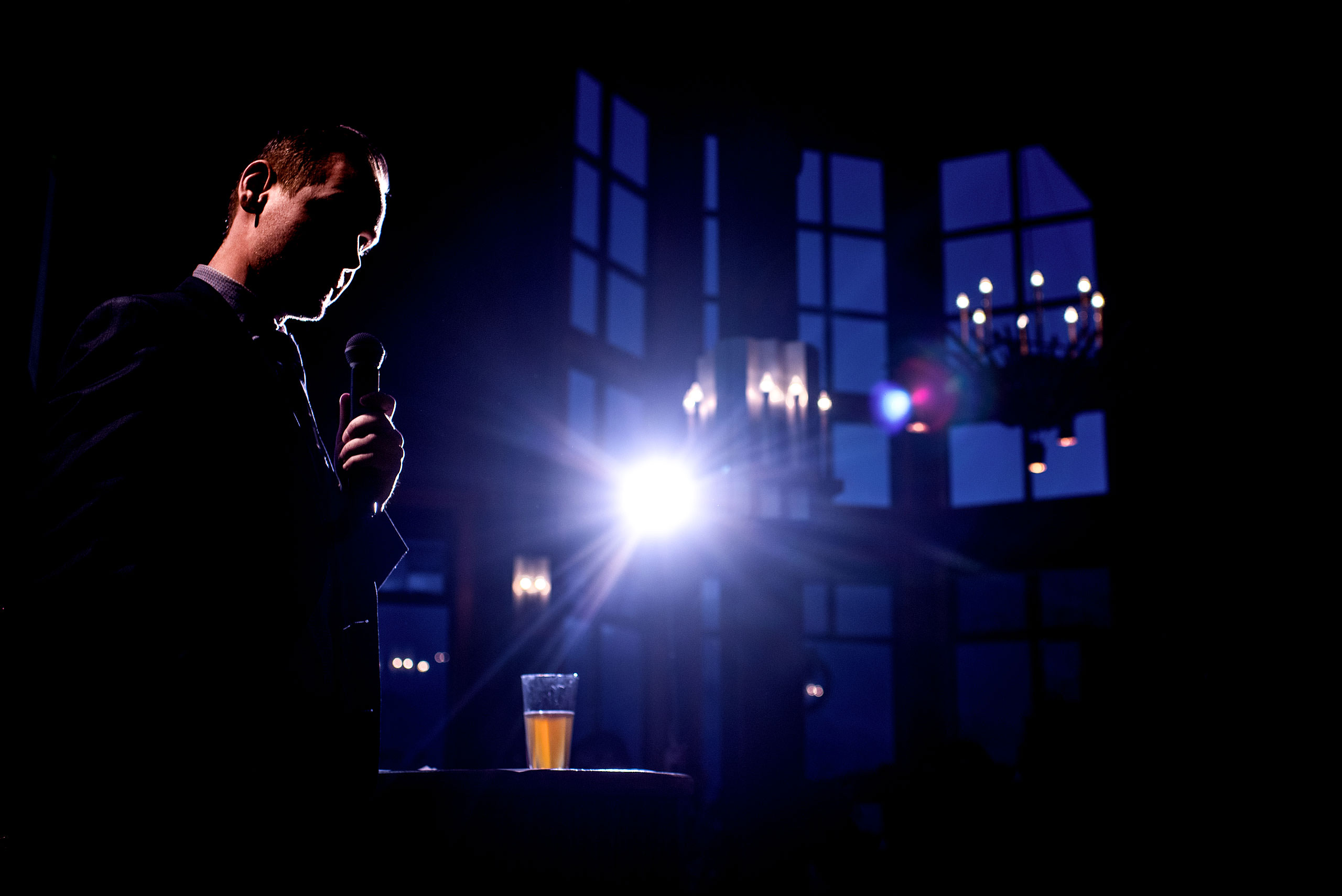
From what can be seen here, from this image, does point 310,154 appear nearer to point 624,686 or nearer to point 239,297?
point 239,297

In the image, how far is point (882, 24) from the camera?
22.8 feet

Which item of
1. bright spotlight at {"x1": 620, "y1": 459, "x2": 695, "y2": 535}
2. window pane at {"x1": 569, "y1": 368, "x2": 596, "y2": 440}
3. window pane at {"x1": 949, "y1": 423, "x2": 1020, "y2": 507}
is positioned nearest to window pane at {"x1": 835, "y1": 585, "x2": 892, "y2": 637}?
window pane at {"x1": 949, "y1": 423, "x2": 1020, "y2": 507}

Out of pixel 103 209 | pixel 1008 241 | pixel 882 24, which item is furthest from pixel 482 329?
pixel 1008 241

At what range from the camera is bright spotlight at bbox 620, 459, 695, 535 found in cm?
650

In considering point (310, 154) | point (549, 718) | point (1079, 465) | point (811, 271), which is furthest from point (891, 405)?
point (310, 154)

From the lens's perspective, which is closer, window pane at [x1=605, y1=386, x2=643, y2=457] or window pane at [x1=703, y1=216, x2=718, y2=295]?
window pane at [x1=605, y1=386, x2=643, y2=457]

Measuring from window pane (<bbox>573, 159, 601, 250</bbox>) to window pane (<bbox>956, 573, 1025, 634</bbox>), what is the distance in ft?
18.6

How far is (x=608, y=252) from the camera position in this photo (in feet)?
31.1

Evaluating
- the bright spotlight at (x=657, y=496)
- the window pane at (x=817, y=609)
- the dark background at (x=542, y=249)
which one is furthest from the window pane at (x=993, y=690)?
the bright spotlight at (x=657, y=496)

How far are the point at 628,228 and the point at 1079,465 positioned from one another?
5.47 meters

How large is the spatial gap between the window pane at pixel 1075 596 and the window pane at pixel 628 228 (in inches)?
217

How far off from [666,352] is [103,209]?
7.07 m

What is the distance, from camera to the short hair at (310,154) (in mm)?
1196

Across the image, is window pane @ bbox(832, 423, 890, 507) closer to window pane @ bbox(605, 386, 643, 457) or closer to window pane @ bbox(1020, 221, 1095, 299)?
window pane @ bbox(1020, 221, 1095, 299)
